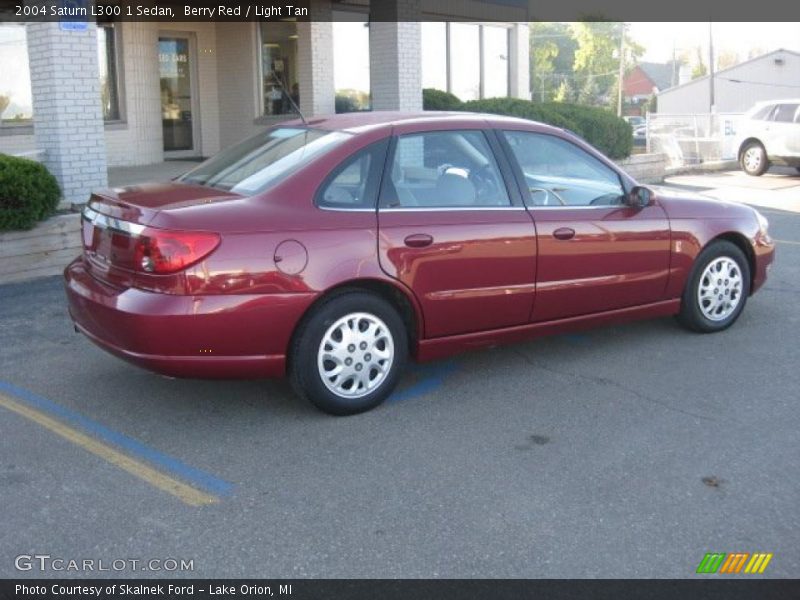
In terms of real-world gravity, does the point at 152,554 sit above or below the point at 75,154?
below

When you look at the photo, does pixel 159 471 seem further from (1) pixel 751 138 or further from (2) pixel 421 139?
(1) pixel 751 138

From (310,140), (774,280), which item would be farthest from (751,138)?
(310,140)

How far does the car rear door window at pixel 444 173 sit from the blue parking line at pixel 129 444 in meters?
1.80

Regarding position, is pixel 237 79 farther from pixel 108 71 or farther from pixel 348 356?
pixel 348 356

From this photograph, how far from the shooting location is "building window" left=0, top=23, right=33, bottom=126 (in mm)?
13148

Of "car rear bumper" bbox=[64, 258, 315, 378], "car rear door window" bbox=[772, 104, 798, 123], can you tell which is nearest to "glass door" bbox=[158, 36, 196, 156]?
"car rear bumper" bbox=[64, 258, 315, 378]

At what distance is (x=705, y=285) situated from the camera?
658cm

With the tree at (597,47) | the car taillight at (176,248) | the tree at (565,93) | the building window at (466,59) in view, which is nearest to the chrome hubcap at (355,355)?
the car taillight at (176,248)

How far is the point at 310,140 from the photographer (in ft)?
17.8

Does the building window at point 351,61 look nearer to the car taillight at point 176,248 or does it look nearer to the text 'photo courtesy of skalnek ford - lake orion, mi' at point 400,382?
the text 'photo courtesy of skalnek ford - lake orion, mi' at point 400,382

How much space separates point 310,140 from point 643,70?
102m

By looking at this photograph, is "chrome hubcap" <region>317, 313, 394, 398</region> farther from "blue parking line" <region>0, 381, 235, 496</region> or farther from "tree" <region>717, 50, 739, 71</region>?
"tree" <region>717, 50, 739, 71</region>

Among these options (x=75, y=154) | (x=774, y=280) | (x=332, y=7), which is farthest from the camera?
(x=332, y=7)

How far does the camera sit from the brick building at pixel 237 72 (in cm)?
1376
